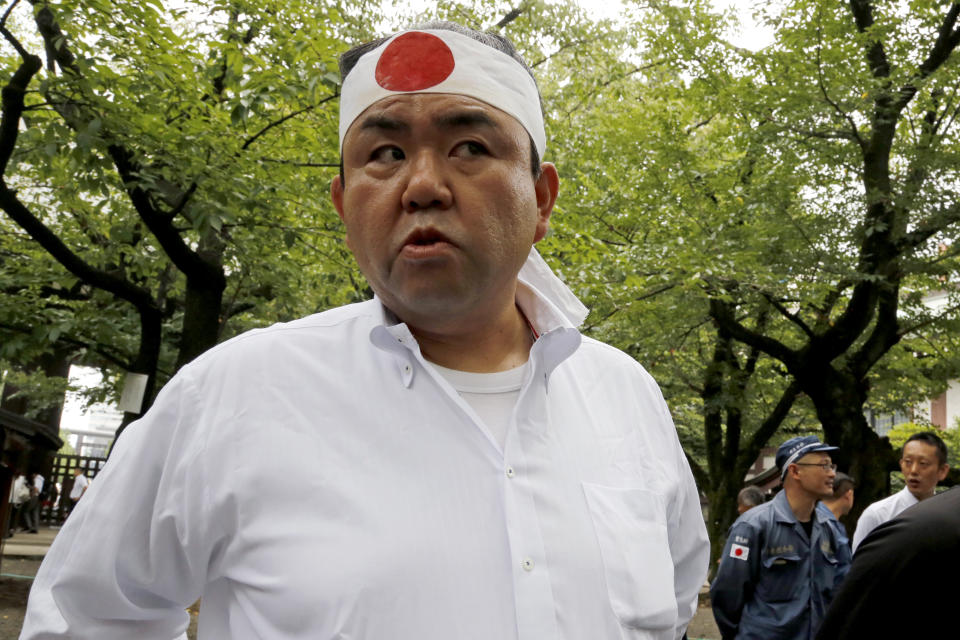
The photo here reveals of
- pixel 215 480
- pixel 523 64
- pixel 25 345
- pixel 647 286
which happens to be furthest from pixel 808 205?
pixel 215 480

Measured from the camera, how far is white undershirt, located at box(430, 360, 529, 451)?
170 centimetres

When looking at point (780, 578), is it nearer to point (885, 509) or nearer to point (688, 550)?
point (885, 509)

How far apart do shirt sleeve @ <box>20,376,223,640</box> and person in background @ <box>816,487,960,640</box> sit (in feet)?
3.70

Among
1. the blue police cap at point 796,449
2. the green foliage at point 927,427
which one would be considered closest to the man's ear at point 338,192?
the blue police cap at point 796,449

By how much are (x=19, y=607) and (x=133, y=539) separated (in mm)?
11031

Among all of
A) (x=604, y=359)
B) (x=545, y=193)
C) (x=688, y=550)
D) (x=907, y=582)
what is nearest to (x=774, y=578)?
(x=688, y=550)

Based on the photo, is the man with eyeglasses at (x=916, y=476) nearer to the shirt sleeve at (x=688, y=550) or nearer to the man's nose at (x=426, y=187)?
the shirt sleeve at (x=688, y=550)

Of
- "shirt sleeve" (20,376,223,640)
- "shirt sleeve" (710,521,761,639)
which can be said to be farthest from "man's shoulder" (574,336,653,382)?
"shirt sleeve" (710,521,761,639)

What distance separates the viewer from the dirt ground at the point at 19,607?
9977 mm

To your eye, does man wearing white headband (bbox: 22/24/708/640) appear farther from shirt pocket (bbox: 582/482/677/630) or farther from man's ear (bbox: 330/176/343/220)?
man's ear (bbox: 330/176/343/220)

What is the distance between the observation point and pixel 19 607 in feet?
35.9

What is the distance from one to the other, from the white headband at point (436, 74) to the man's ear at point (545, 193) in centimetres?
10

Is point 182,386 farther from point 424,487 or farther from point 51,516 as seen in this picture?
point 51,516

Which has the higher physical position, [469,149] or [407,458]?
[469,149]
